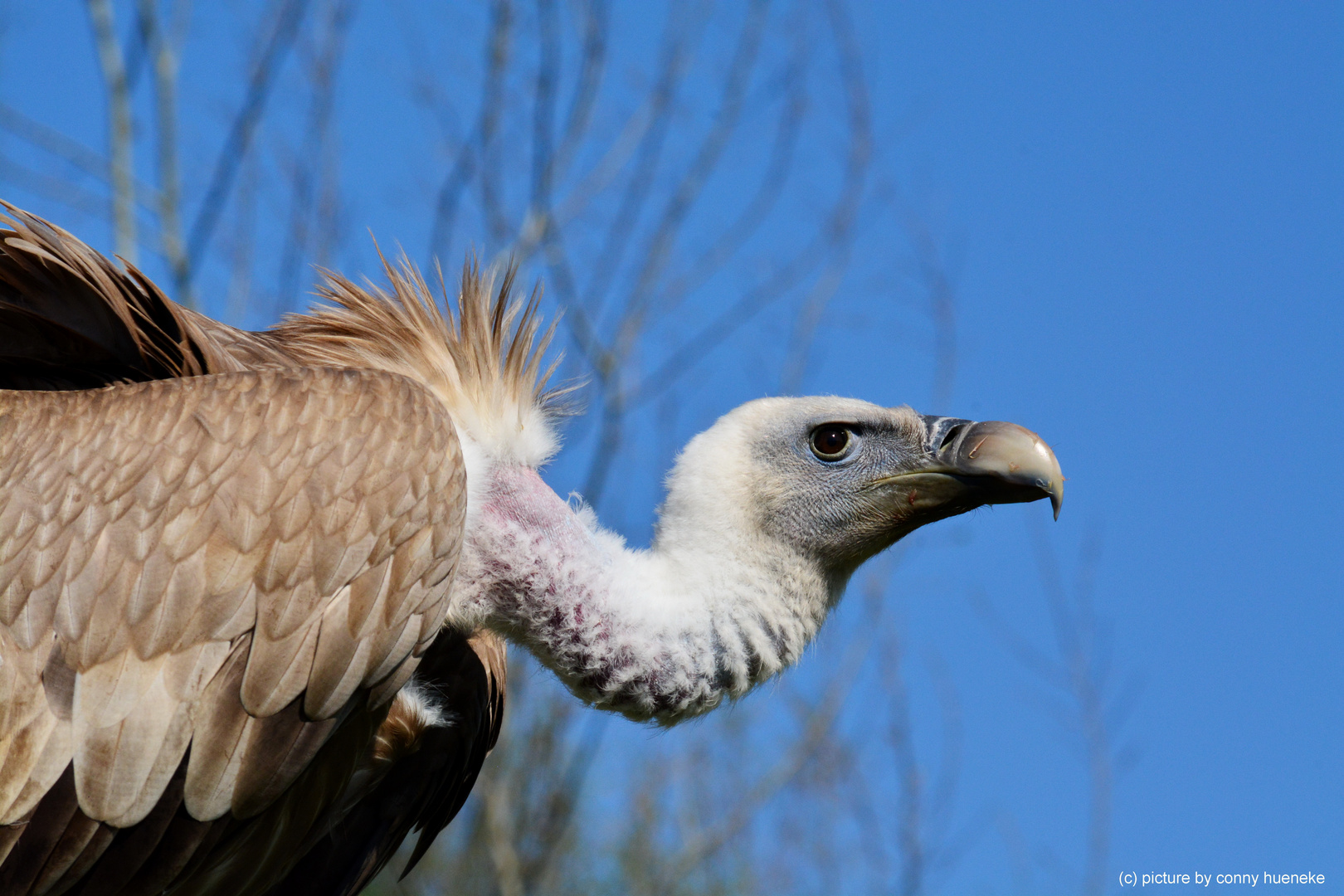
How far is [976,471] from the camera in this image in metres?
3.94

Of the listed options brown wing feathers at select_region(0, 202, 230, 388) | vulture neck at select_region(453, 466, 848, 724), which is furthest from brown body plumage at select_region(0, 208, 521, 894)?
vulture neck at select_region(453, 466, 848, 724)

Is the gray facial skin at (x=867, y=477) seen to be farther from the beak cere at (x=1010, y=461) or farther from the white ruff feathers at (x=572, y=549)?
the white ruff feathers at (x=572, y=549)

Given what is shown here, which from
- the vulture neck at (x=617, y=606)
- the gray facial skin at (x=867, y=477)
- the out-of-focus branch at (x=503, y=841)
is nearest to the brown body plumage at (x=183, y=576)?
the vulture neck at (x=617, y=606)

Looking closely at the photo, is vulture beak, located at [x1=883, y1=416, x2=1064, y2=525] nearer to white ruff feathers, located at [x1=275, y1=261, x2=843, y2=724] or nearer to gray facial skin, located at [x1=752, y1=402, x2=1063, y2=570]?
gray facial skin, located at [x1=752, y1=402, x2=1063, y2=570]

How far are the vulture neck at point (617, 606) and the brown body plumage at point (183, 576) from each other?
34 cm

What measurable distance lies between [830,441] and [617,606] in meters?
0.99

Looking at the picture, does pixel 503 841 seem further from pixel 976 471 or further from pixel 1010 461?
pixel 1010 461

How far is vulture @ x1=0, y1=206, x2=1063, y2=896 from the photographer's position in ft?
10.2

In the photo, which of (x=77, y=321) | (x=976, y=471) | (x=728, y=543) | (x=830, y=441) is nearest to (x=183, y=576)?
(x=77, y=321)

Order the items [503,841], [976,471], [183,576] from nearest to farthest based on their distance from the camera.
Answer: [183,576]
[976,471]
[503,841]

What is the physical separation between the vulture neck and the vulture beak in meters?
0.57

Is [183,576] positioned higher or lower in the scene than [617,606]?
lower

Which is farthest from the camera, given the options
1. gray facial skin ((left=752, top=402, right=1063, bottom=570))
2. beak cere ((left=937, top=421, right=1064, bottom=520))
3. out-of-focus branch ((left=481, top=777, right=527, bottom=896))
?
out-of-focus branch ((left=481, top=777, right=527, bottom=896))

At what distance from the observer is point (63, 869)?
3.11 m
